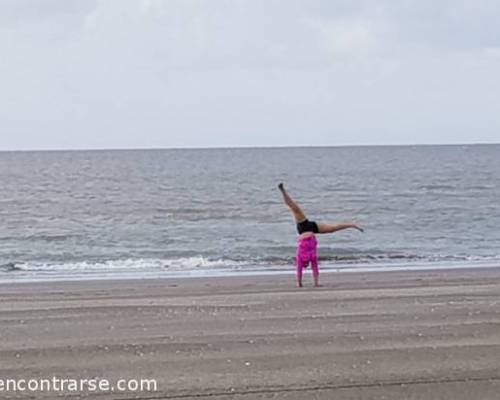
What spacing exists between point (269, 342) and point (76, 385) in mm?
2234

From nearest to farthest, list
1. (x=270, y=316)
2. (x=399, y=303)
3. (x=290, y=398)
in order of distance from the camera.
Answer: (x=290, y=398)
(x=270, y=316)
(x=399, y=303)

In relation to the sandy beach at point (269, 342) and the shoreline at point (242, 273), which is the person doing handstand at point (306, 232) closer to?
the sandy beach at point (269, 342)

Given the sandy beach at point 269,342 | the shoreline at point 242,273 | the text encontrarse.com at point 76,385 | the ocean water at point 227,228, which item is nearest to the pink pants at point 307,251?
the sandy beach at point 269,342

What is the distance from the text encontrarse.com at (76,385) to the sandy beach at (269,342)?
114 millimetres

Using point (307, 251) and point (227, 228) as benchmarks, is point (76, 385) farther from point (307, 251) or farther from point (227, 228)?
point (227, 228)

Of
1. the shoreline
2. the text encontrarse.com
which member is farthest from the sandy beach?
the shoreline

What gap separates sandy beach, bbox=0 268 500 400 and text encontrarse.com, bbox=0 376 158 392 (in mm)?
114

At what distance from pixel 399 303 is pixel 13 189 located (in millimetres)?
61629

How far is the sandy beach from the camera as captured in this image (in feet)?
23.4

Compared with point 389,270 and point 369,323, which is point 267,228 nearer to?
point 389,270

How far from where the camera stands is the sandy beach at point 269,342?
7.14 metres

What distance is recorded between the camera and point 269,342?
8.85 meters

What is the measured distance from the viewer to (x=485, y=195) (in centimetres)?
5634

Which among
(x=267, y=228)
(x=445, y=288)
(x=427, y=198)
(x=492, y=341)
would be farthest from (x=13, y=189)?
(x=492, y=341)
